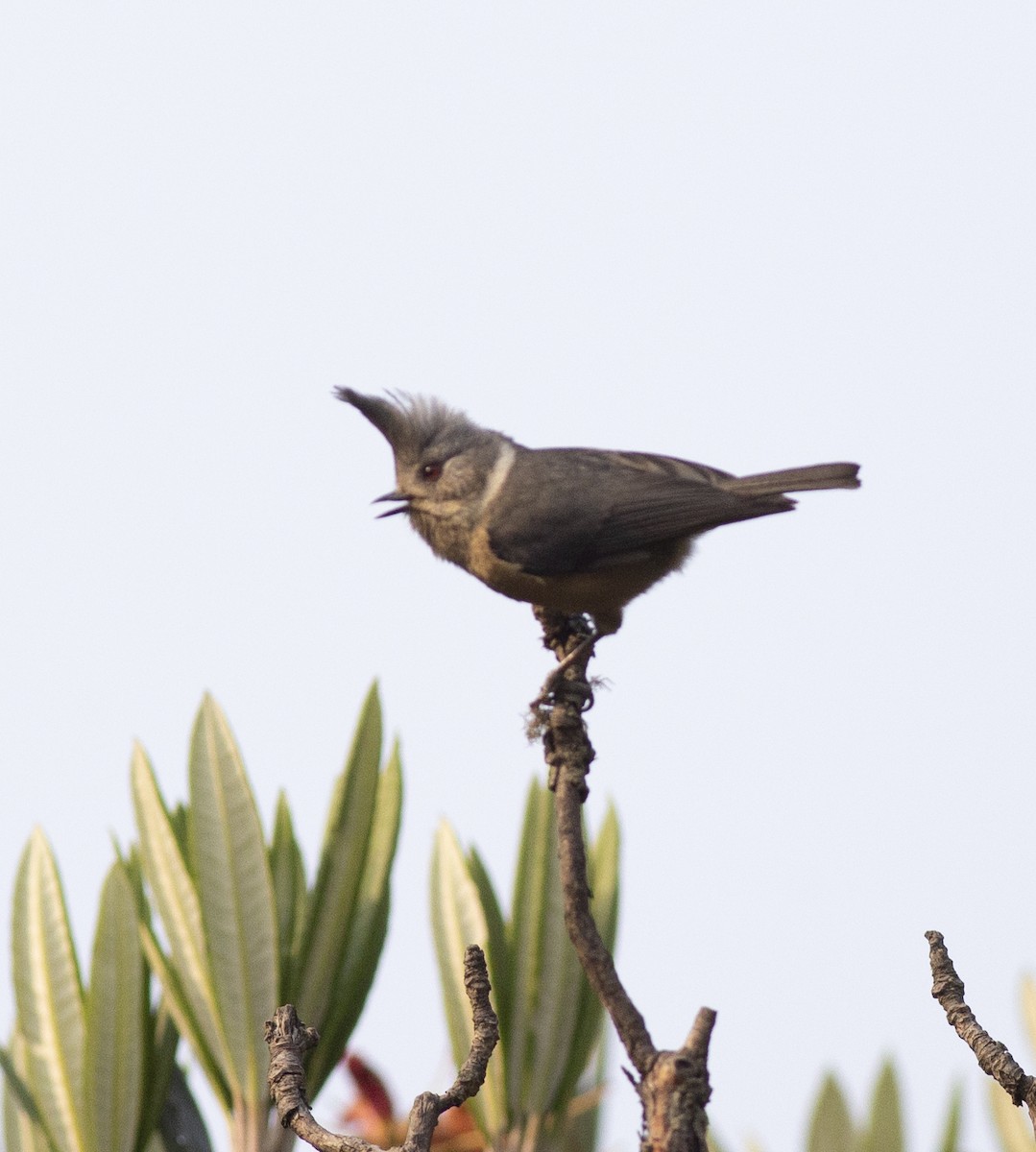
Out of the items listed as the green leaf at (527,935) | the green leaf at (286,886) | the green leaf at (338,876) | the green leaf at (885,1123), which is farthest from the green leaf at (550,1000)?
the green leaf at (885,1123)

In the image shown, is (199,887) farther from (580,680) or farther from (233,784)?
(580,680)

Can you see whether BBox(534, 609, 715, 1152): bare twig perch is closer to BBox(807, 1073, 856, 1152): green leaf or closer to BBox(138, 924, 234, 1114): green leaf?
BBox(138, 924, 234, 1114): green leaf

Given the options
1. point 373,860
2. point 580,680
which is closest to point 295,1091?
point 580,680

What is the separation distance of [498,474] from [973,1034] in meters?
2.14

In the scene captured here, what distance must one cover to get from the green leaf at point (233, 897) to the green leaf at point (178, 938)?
4cm

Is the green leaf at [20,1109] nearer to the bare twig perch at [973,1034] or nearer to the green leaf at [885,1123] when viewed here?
the green leaf at [885,1123]

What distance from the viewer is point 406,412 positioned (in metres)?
3.58

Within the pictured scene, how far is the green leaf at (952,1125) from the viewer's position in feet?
12.7

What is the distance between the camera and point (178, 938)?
3.70 m

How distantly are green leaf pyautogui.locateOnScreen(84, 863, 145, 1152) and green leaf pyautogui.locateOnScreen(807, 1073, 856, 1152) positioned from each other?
200cm

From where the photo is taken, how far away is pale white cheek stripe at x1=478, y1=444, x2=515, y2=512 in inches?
140

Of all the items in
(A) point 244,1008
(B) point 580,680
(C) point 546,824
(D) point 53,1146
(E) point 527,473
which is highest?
(E) point 527,473

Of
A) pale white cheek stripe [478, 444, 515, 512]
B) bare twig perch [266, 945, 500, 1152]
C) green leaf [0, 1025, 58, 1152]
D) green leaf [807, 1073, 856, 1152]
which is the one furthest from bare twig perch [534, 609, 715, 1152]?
green leaf [807, 1073, 856, 1152]

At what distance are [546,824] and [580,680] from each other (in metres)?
1.51
